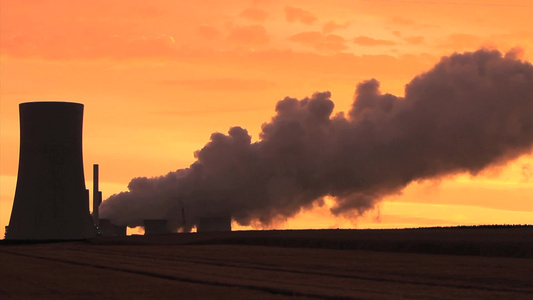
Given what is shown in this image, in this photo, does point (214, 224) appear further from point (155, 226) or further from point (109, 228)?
point (109, 228)

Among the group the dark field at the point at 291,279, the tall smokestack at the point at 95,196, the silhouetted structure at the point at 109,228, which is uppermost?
the tall smokestack at the point at 95,196

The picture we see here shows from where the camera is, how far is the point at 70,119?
71.9m

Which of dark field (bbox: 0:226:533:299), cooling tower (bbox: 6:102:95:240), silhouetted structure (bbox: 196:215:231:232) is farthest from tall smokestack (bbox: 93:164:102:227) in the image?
dark field (bbox: 0:226:533:299)

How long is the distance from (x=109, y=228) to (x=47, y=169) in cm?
3455

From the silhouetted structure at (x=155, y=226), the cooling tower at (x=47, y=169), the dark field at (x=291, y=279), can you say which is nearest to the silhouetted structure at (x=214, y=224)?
the silhouetted structure at (x=155, y=226)

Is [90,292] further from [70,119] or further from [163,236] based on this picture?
[163,236]

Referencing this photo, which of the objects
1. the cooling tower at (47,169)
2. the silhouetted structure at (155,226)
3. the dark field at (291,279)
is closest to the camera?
the dark field at (291,279)

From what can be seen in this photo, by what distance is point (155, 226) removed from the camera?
339 feet

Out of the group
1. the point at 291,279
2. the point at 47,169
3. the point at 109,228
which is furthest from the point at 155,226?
the point at 291,279

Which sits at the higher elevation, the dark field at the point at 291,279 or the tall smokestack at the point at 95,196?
the tall smokestack at the point at 95,196

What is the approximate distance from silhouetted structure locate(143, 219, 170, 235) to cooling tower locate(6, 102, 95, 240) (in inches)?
1128

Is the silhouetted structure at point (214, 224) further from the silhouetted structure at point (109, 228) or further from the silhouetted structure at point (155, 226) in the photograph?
the silhouetted structure at point (109, 228)

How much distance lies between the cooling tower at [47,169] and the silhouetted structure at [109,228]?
29.9 metres

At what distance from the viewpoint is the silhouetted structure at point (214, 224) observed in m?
103
